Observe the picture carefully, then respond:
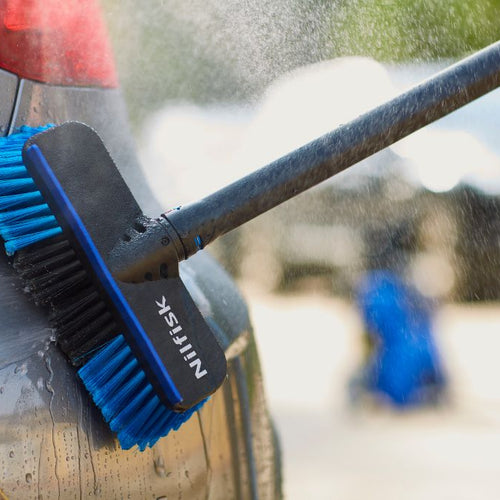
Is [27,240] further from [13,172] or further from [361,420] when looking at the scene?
[361,420]

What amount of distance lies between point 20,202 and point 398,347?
477 centimetres

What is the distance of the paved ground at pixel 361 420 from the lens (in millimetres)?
4191

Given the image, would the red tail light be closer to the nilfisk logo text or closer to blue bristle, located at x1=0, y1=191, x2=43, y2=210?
blue bristle, located at x1=0, y1=191, x2=43, y2=210

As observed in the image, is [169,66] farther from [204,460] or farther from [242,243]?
[242,243]

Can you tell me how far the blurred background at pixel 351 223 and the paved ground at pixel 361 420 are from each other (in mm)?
16

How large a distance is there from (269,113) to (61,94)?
2.75 meters

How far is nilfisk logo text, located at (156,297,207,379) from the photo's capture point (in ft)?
4.38

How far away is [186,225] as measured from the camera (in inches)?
54.0

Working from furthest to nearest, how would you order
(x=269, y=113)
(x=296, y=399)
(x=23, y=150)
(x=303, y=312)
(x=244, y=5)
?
(x=303, y=312) < (x=296, y=399) < (x=269, y=113) < (x=244, y=5) < (x=23, y=150)

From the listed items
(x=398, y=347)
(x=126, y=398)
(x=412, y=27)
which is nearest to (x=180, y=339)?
(x=126, y=398)

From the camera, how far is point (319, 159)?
1.40 metres

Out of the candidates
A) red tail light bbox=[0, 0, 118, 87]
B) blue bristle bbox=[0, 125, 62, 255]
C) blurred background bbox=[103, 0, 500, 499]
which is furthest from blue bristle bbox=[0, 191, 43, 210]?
blurred background bbox=[103, 0, 500, 499]

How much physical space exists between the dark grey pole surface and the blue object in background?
424cm

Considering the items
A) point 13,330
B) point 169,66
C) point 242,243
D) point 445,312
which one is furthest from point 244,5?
point 445,312
